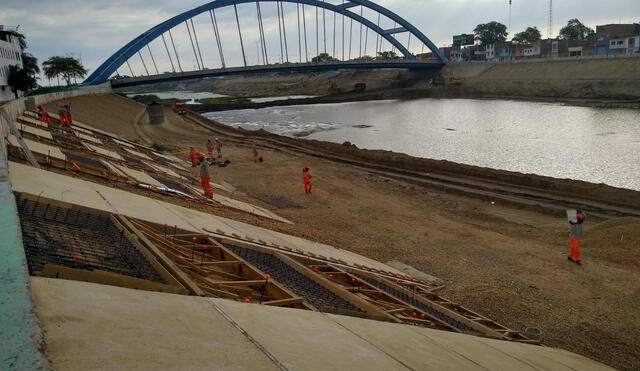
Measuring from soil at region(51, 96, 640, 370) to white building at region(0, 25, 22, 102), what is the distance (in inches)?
977

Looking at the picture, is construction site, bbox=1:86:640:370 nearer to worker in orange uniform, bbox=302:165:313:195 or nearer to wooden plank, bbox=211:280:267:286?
wooden plank, bbox=211:280:267:286

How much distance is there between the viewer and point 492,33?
160 meters

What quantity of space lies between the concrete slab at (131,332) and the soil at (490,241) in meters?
6.95

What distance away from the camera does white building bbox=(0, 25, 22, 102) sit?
4213cm

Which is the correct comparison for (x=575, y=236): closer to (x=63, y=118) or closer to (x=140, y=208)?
(x=140, y=208)

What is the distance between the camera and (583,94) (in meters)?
74.2

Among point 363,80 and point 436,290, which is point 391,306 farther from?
point 363,80

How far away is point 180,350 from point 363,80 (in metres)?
127

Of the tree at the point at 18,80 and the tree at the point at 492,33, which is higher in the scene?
the tree at the point at 492,33

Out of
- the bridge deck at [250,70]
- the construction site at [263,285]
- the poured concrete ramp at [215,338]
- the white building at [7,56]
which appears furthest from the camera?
the bridge deck at [250,70]

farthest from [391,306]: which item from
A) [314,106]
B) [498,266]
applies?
[314,106]

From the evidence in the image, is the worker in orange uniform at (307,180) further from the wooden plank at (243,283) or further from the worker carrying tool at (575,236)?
the wooden plank at (243,283)

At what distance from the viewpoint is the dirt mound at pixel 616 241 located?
14055 millimetres

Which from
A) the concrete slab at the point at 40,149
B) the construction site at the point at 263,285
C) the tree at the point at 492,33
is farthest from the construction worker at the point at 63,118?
the tree at the point at 492,33
